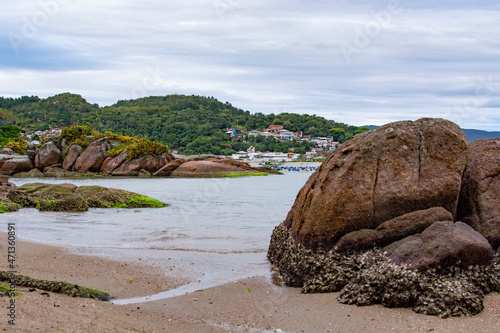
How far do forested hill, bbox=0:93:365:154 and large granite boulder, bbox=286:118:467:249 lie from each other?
108118mm

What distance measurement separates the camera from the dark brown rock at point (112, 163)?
62.3 metres

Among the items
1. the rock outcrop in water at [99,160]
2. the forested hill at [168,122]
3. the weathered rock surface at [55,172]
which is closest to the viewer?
the weathered rock surface at [55,172]

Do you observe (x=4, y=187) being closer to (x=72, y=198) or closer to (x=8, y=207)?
(x=8, y=207)

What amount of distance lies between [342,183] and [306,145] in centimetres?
14602

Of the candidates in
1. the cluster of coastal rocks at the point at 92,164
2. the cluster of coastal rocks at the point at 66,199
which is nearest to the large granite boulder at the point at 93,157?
the cluster of coastal rocks at the point at 92,164

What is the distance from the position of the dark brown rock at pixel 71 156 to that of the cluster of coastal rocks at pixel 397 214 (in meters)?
57.5

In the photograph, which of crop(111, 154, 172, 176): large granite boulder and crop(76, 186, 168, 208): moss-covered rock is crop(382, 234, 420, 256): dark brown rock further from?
crop(111, 154, 172, 176): large granite boulder

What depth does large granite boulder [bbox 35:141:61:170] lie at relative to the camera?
6341 centimetres

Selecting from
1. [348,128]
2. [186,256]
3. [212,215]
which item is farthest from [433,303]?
[348,128]

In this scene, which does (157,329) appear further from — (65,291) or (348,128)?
(348,128)

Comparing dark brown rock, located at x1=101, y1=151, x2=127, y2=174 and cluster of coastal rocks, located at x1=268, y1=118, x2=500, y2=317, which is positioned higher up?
cluster of coastal rocks, located at x1=268, y1=118, x2=500, y2=317

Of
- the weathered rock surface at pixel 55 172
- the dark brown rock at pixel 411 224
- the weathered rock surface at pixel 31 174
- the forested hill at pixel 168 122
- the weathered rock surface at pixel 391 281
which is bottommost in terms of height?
the weathered rock surface at pixel 31 174

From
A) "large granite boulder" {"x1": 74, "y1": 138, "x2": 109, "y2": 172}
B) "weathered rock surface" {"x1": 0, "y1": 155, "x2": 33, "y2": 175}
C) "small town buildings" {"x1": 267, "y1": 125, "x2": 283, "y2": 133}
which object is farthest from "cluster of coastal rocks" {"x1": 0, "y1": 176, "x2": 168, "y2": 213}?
"small town buildings" {"x1": 267, "y1": 125, "x2": 283, "y2": 133}

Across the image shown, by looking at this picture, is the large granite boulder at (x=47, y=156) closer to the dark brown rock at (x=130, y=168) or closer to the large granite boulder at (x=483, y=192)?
the dark brown rock at (x=130, y=168)
